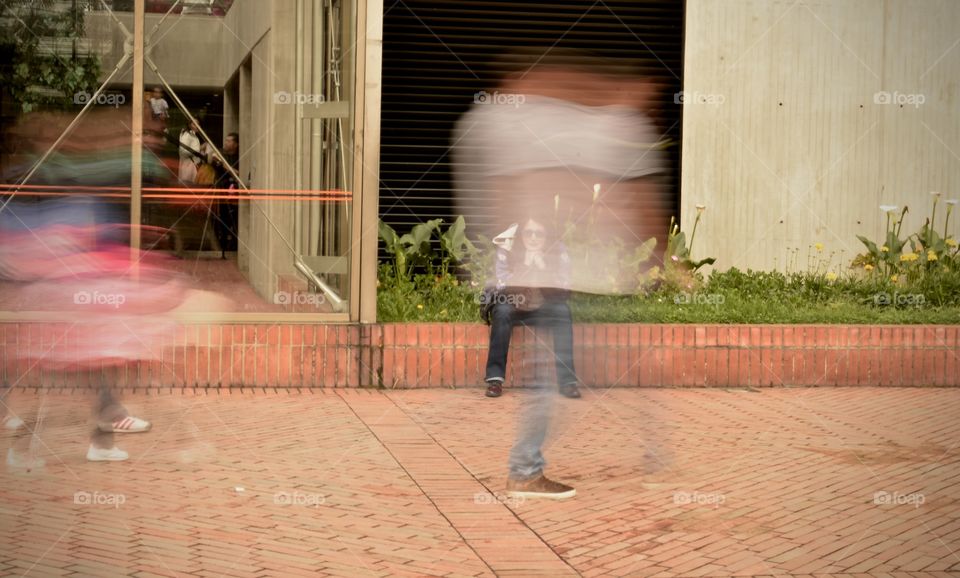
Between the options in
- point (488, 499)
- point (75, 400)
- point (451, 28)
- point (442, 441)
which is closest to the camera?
point (488, 499)

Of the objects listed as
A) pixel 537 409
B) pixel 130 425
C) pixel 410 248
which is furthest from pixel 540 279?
pixel 410 248

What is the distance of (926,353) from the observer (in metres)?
9.59

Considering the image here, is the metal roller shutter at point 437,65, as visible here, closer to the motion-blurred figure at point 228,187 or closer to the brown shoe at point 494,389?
the motion-blurred figure at point 228,187

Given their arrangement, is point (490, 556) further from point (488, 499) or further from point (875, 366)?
point (875, 366)

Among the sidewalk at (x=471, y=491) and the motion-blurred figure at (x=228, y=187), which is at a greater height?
the motion-blurred figure at (x=228, y=187)

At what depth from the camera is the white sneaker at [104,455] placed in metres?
6.54

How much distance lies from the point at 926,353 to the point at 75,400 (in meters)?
6.14

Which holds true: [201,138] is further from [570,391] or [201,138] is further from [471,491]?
[471,491]

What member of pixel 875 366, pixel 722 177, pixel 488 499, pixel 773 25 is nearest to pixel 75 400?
pixel 488 499

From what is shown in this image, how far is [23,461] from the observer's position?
257 inches

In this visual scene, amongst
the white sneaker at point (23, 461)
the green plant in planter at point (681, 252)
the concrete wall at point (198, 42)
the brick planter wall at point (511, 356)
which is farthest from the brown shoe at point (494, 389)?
the concrete wall at point (198, 42)

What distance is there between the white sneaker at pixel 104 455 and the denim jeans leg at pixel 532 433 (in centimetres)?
209

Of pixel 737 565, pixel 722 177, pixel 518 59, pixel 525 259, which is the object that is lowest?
pixel 737 565

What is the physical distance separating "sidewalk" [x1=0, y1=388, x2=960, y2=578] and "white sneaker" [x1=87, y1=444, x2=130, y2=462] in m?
0.07
